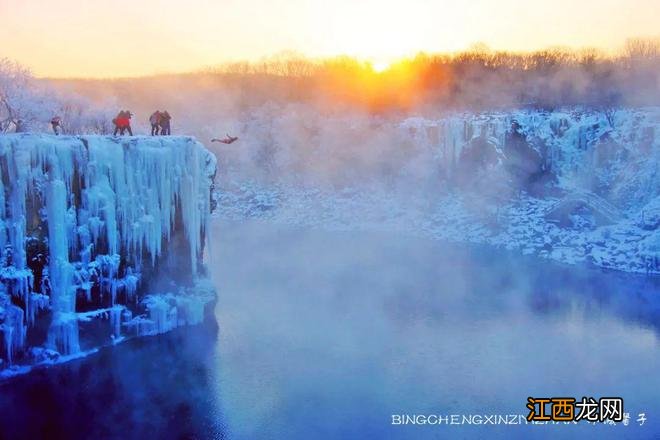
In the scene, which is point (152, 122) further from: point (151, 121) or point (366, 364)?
point (366, 364)

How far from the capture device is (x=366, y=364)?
52.9 feet

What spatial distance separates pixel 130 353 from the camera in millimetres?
16734

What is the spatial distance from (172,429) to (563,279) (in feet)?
62.7

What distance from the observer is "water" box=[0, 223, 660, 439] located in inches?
516

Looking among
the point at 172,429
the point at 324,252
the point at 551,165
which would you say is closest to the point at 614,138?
the point at 551,165

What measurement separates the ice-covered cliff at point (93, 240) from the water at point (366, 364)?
0.97 meters

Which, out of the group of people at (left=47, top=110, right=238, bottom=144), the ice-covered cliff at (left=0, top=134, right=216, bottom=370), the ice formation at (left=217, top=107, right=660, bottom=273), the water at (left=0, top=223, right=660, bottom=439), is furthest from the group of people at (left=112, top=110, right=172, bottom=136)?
the ice formation at (left=217, top=107, right=660, bottom=273)

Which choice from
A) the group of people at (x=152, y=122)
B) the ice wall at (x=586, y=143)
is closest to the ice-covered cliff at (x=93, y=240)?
the group of people at (x=152, y=122)

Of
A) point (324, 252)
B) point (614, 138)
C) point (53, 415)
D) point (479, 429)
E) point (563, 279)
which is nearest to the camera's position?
point (479, 429)

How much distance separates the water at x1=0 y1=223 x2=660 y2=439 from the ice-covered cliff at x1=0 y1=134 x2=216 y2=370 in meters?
0.97

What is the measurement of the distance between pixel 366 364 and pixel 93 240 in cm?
852

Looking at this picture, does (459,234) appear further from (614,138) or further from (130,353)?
(130,353)

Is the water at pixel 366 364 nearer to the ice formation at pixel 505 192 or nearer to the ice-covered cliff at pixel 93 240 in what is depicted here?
the ice-covered cliff at pixel 93 240

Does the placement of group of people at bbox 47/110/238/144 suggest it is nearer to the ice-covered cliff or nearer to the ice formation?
the ice-covered cliff
